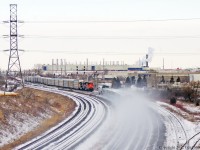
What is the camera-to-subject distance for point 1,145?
2902 centimetres

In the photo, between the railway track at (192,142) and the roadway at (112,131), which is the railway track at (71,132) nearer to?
the roadway at (112,131)

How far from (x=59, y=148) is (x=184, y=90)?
47.3 meters

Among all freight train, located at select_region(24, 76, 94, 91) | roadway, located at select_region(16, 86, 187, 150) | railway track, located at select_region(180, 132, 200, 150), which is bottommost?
railway track, located at select_region(180, 132, 200, 150)

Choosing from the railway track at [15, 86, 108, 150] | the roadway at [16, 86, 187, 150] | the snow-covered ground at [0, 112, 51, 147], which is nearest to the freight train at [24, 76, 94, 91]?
the roadway at [16, 86, 187, 150]

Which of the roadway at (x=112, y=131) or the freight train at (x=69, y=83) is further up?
the freight train at (x=69, y=83)

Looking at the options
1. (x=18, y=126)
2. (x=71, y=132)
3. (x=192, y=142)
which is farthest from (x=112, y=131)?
(x=18, y=126)

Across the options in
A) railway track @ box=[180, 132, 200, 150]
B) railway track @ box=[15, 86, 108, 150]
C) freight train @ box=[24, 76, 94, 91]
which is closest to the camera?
railway track @ box=[180, 132, 200, 150]

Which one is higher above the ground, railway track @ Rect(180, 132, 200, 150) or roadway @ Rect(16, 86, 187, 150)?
roadway @ Rect(16, 86, 187, 150)

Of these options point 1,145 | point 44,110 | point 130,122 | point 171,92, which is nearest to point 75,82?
point 171,92

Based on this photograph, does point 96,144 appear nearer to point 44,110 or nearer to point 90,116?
point 90,116

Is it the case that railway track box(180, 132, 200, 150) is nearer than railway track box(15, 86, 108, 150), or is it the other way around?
railway track box(180, 132, 200, 150)

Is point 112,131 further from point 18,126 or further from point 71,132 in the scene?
point 18,126

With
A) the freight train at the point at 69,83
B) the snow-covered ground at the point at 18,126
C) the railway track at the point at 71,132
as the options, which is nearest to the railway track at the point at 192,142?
the railway track at the point at 71,132

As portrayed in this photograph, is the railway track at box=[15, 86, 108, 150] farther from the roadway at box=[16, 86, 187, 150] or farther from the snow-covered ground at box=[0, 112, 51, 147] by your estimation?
the snow-covered ground at box=[0, 112, 51, 147]
